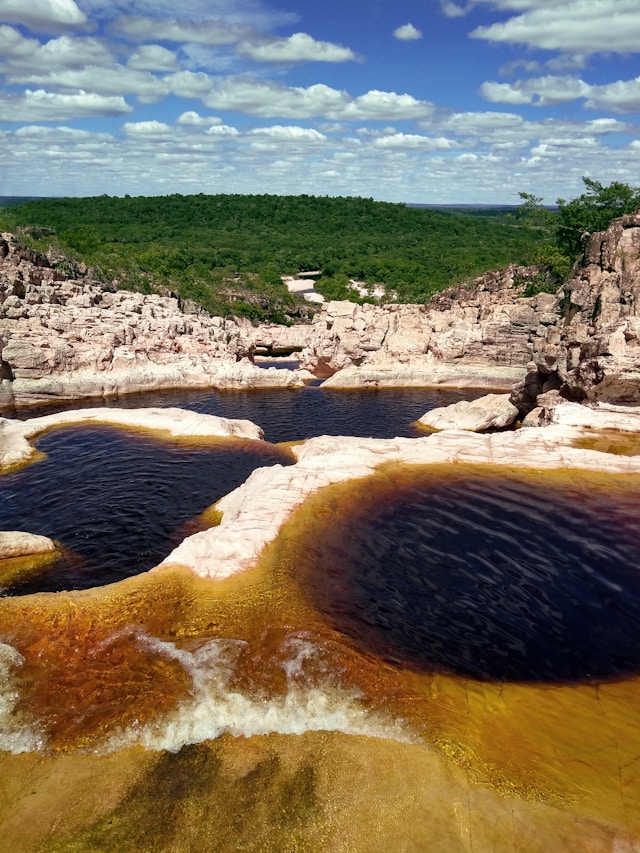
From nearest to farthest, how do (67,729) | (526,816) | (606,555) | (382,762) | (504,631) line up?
(526,816) → (382,762) → (67,729) → (504,631) → (606,555)

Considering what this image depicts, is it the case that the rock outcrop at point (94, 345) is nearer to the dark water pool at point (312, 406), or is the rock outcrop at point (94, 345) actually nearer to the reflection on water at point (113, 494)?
the dark water pool at point (312, 406)

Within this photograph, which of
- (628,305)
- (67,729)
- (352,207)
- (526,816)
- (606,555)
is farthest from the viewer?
(352,207)

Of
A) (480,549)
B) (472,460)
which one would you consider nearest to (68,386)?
(472,460)

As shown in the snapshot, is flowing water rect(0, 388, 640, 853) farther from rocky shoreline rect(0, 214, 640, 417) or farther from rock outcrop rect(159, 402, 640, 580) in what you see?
rocky shoreline rect(0, 214, 640, 417)

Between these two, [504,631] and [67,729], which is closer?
[67,729]

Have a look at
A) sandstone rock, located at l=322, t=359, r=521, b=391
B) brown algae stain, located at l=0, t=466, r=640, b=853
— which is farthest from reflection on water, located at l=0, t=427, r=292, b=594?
sandstone rock, located at l=322, t=359, r=521, b=391

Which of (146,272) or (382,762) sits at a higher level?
(146,272)

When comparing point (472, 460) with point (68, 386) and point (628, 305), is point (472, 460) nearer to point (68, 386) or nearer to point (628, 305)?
point (628, 305)

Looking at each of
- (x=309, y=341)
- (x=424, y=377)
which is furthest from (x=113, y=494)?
(x=309, y=341)
